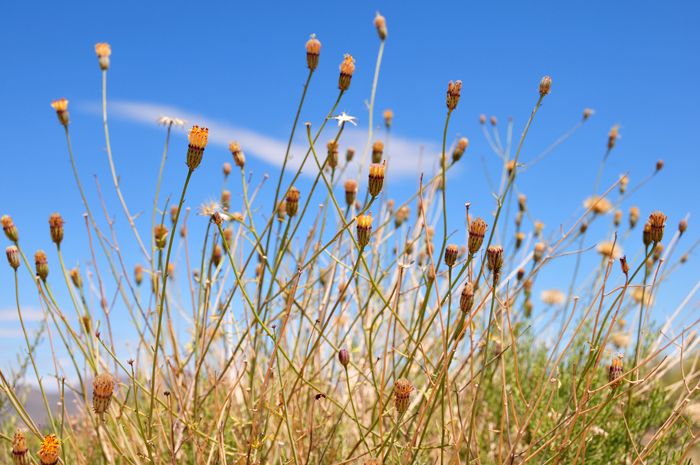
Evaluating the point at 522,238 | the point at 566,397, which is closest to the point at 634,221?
the point at 522,238

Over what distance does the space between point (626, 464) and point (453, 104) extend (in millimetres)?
1431

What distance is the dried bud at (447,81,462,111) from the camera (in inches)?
49.9

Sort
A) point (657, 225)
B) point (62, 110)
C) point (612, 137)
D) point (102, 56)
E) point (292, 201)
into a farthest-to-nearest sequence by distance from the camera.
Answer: point (612, 137) → point (102, 56) → point (62, 110) → point (292, 201) → point (657, 225)

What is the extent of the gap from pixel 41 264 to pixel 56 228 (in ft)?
0.40

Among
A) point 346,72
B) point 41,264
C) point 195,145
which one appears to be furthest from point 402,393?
point 41,264

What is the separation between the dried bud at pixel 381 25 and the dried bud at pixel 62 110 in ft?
4.27

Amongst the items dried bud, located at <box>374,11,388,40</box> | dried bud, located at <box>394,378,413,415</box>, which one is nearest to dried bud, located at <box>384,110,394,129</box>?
dried bud, located at <box>374,11,388,40</box>

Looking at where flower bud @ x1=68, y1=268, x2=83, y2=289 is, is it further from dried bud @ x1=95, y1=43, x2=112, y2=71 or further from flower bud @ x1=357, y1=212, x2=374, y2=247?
flower bud @ x1=357, y1=212, x2=374, y2=247

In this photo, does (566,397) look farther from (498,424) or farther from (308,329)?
(308,329)

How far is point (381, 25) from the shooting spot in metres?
2.36

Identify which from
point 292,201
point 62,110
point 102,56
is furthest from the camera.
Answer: point 102,56

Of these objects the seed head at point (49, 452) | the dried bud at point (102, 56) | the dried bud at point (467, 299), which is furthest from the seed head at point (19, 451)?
the dried bud at point (102, 56)

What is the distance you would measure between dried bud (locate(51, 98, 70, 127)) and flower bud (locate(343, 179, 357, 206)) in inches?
42.2

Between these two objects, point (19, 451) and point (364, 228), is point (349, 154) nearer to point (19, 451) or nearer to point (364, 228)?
→ point (364, 228)
